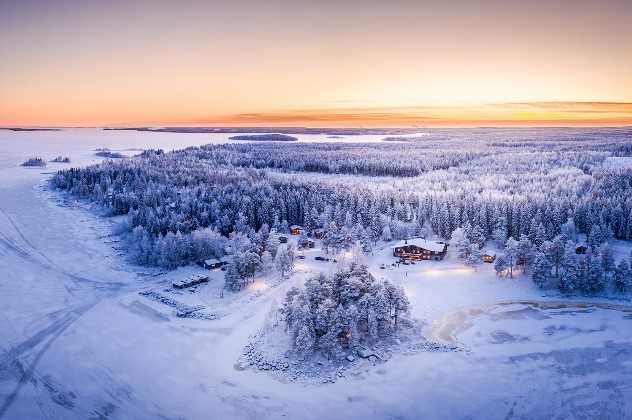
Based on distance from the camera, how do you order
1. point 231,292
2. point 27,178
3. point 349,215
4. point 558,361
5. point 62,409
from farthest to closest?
point 27,178 < point 349,215 < point 231,292 < point 558,361 < point 62,409

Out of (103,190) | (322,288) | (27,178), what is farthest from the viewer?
(27,178)

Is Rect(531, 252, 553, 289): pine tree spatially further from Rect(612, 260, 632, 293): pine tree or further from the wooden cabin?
the wooden cabin

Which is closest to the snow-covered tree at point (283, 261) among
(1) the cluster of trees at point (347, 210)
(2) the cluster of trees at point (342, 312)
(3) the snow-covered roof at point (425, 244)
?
(1) the cluster of trees at point (347, 210)

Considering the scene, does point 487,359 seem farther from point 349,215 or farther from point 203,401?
point 349,215

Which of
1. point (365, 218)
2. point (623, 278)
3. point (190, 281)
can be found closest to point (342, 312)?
point (190, 281)

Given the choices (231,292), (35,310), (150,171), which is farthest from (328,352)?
(150,171)

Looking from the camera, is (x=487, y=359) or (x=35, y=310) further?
(x=35, y=310)
